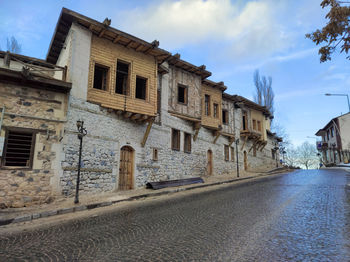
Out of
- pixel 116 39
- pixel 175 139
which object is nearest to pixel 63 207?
pixel 116 39

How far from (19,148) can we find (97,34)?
263 inches

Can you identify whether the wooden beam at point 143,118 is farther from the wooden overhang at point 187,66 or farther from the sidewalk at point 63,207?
the wooden overhang at point 187,66

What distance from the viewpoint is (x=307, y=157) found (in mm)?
68625

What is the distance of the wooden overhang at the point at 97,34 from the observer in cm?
1157

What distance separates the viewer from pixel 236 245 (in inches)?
173

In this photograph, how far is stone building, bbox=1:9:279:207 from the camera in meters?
11.4

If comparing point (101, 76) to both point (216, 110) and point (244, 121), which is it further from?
point (244, 121)

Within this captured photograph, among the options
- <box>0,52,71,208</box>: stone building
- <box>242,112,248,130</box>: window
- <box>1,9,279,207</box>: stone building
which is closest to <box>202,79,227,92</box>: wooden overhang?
<box>1,9,279,207</box>: stone building

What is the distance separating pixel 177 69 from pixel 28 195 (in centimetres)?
1225

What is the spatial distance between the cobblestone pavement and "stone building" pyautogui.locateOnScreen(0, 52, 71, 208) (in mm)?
3600

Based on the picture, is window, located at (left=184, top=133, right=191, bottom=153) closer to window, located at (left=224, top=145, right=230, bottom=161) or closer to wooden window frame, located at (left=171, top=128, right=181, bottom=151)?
wooden window frame, located at (left=171, top=128, right=181, bottom=151)

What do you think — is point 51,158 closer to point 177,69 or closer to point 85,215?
point 85,215

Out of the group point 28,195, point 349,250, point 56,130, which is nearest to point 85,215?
point 28,195

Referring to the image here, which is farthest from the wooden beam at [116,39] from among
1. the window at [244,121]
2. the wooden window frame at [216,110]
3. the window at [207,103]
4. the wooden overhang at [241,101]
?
the window at [244,121]
